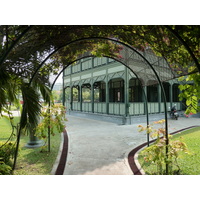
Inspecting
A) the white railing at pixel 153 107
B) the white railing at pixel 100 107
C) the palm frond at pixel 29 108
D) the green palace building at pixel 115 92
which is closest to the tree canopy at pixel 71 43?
the palm frond at pixel 29 108

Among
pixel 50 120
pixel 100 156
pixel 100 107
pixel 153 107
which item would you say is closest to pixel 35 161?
pixel 50 120

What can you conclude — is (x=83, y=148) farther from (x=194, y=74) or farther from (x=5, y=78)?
(x=194, y=74)

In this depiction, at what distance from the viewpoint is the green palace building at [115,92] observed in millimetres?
11578

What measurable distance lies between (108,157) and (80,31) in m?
3.78

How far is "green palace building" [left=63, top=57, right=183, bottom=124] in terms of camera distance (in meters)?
11.6

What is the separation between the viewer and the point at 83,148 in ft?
19.3

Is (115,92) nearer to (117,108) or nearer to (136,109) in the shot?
(117,108)

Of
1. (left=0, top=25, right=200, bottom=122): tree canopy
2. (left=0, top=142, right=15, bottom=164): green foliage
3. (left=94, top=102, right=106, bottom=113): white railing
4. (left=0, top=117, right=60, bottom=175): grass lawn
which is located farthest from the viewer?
(left=94, top=102, right=106, bottom=113): white railing

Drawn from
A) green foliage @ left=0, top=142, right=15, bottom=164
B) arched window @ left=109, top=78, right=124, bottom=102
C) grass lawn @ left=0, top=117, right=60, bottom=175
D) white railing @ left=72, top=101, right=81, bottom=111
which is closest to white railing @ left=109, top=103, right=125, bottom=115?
arched window @ left=109, top=78, right=124, bottom=102

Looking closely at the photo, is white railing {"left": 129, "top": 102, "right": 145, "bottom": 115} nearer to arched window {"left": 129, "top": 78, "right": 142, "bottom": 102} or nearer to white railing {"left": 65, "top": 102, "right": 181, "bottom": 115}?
white railing {"left": 65, "top": 102, "right": 181, "bottom": 115}

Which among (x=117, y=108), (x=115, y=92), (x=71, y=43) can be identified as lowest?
(x=117, y=108)

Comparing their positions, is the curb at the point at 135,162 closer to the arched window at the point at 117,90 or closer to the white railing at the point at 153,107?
the white railing at the point at 153,107

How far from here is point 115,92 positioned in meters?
16.8
